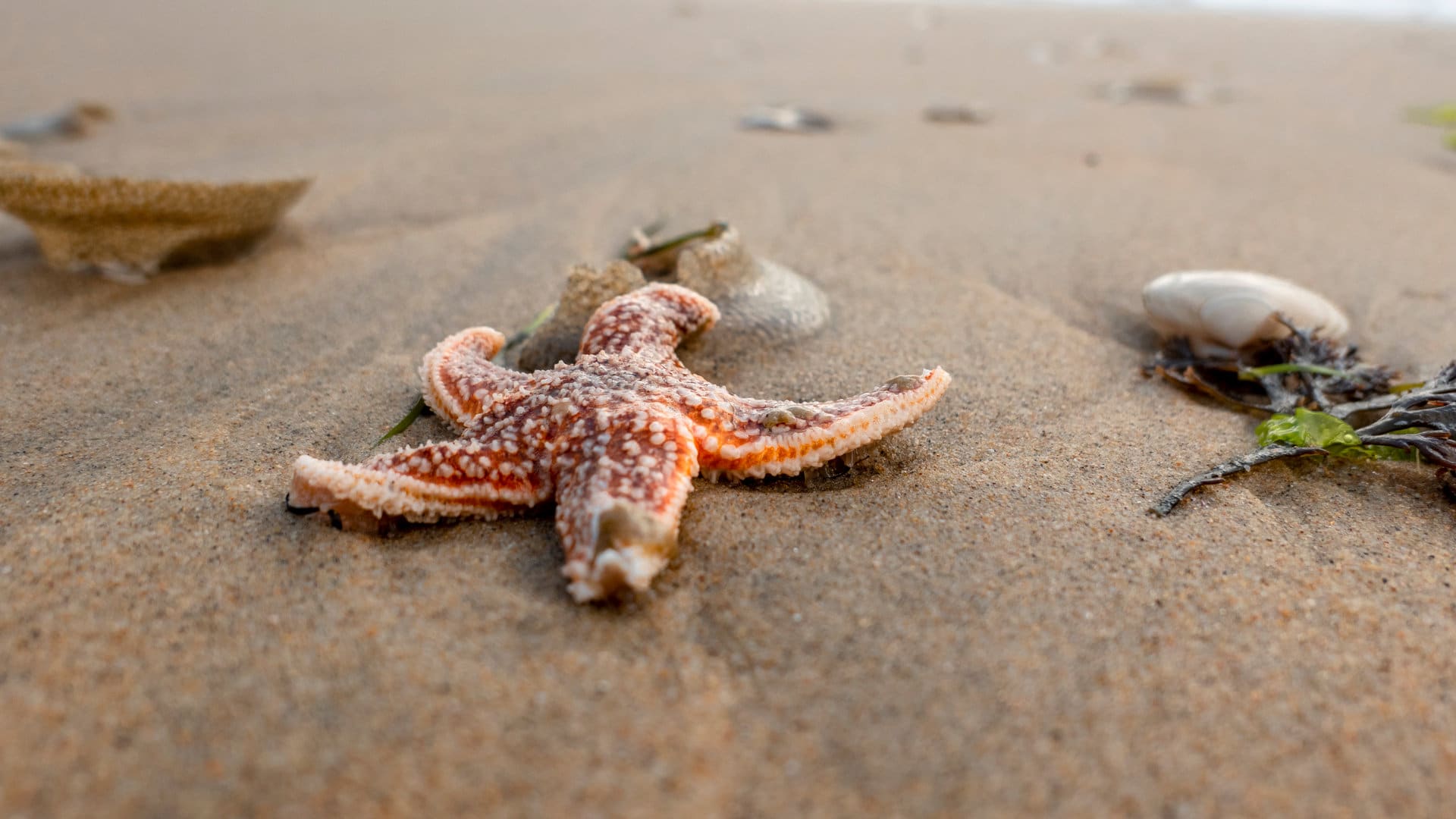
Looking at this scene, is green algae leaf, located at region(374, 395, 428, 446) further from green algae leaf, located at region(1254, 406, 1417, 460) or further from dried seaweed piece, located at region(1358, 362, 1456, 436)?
dried seaweed piece, located at region(1358, 362, 1456, 436)

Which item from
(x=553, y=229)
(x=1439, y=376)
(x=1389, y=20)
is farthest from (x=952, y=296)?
(x=1389, y=20)

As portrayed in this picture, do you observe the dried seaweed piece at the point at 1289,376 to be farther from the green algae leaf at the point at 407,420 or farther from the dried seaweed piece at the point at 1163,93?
the dried seaweed piece at the point at 1163,93

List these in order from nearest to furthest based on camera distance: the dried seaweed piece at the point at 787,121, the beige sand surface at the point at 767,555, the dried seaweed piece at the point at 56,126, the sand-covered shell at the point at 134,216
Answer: the beige sand surface at the point at 767,555, the sand-covered shell at the point at 134,216, the dried seaweed piece at the point at 56,126, the dried seaweed piece at the point at 787,121

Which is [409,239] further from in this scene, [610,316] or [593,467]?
[593,467]

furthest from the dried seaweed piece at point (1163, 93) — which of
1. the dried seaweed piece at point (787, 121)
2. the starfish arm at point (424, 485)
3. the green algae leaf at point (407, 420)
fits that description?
the starfish arm at point (424, 485)

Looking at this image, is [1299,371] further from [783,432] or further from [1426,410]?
[783,432]
